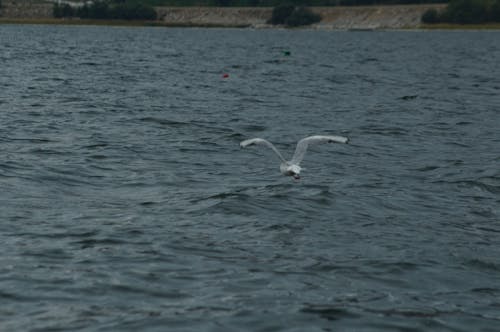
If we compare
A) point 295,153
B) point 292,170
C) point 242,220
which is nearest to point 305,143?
point 295,153

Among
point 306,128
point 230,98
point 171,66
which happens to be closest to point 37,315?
point 306,128

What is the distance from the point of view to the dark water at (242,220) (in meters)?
12.6

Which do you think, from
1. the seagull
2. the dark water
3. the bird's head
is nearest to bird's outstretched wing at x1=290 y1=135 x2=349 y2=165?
the seagull

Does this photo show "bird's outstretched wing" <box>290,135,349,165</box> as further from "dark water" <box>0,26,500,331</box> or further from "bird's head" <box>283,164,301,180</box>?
"dark water" <box>0,26,500,331</box>

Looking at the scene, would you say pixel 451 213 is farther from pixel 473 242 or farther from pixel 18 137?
pixel 18 137

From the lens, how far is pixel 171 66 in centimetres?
6769

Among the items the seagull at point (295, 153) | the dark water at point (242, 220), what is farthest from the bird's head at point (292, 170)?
the dark water at point (242, 220)

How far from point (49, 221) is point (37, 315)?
188 inches

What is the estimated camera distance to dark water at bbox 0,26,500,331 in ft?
41.4

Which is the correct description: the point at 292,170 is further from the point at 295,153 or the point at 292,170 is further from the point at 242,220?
the point at 242,220

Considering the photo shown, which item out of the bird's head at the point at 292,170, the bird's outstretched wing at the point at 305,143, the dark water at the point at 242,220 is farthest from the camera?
the bird's outstretched wing at the point at 305,143

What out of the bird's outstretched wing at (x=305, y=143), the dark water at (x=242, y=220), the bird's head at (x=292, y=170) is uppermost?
the bird's outstretched wing at (x=305, y=143)

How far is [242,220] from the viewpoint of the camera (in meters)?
17.6

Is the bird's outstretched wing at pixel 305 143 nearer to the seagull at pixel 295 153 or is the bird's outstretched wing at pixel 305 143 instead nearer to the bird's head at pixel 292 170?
the seagull at pixel 295 153
